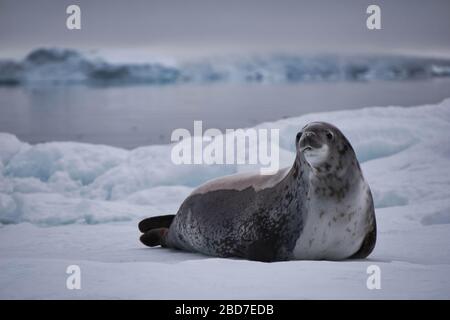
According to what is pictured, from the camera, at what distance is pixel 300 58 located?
13.8m

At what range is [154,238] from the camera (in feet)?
15.9

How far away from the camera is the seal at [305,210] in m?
3.71

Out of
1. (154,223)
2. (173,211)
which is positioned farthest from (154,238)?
(173,211)

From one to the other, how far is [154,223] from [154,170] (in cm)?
282

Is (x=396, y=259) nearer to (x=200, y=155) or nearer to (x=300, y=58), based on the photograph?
(x=200, y=155)

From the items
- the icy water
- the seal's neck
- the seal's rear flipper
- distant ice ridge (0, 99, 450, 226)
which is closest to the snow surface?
distant ice ridge (0, 99, 450, 226)

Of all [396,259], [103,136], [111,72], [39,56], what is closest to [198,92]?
[111,72]

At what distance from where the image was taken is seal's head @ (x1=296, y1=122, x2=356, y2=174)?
352cm

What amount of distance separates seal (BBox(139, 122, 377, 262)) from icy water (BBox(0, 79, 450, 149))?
6120 mm

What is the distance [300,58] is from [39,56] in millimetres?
5810

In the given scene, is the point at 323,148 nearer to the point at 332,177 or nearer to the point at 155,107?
the point at 332,177

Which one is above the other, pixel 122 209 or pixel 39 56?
pixel 39 56
